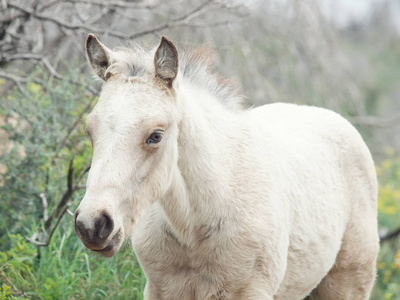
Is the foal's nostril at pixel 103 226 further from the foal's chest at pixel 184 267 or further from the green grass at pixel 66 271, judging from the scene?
the green grass at pixel 66 271

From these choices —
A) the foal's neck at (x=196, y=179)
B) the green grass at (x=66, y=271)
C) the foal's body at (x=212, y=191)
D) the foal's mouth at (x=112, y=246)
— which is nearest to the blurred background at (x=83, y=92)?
the green grass at (x=66, y=271)

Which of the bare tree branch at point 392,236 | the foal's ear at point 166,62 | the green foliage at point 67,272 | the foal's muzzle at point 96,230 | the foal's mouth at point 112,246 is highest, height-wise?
the foal's ear at point 166,62

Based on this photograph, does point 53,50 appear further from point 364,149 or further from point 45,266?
point 364,149

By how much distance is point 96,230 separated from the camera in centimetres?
272

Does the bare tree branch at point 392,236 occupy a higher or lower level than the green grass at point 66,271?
lower

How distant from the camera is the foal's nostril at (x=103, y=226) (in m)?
2.71

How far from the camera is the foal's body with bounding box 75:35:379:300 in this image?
2936mm

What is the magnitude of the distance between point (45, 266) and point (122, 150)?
2.27 meters

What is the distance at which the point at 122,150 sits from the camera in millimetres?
2875

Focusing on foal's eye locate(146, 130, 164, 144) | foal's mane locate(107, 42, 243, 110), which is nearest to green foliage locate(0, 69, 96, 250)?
foal's mane locate(107, 42, 243, 110)

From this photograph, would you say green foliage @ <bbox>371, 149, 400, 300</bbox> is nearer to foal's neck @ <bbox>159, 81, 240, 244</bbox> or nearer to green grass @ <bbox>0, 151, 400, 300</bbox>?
green grass @ <bbox>0, 151, 400, 300</bbox>

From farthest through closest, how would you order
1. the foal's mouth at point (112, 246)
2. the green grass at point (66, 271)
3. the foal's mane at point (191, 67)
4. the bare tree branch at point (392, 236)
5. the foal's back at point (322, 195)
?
the bare tree branch at point (392, 236)
the green grass at point (66, 271)
the foal's back at point (322, 195)
the foal's mane at point (191, 67)
the foal's mouth at point (112, 246)

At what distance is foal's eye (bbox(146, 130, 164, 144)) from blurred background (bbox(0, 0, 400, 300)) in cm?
104

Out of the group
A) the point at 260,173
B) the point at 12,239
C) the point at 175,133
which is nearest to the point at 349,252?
the point at 260,173
